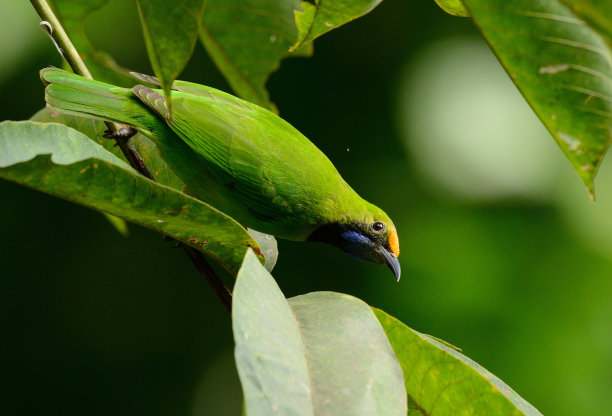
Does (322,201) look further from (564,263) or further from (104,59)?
(564,263)

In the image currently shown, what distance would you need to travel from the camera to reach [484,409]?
1489mm

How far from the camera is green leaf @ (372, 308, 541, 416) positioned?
58.0 inches

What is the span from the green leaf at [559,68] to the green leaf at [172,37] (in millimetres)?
452

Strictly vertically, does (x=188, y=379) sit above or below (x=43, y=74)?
below

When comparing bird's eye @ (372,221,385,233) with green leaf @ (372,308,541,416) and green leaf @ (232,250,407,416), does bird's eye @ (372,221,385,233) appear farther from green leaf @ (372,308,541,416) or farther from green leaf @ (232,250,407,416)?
green leaf @ (232,250,407,416)

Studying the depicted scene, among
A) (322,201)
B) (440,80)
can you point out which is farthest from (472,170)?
(322,201)

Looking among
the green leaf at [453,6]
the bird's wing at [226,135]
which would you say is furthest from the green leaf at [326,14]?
the bird's wing at [226,135]

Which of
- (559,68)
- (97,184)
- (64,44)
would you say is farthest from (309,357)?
(64,44)

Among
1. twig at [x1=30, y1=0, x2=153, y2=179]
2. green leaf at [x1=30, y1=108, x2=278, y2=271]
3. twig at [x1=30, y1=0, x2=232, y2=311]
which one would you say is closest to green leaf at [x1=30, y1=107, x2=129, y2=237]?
green leaf at [x1=30, y1=108, x2=278, y2=271]

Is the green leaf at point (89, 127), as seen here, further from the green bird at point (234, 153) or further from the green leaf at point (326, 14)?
the green leaf at point (326, 14)

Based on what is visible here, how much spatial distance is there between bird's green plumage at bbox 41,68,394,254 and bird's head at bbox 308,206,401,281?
72 millimetres

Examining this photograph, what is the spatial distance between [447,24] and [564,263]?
173 centimetres

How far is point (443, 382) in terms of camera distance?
5.08 feet

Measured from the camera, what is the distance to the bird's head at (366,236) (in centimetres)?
335
